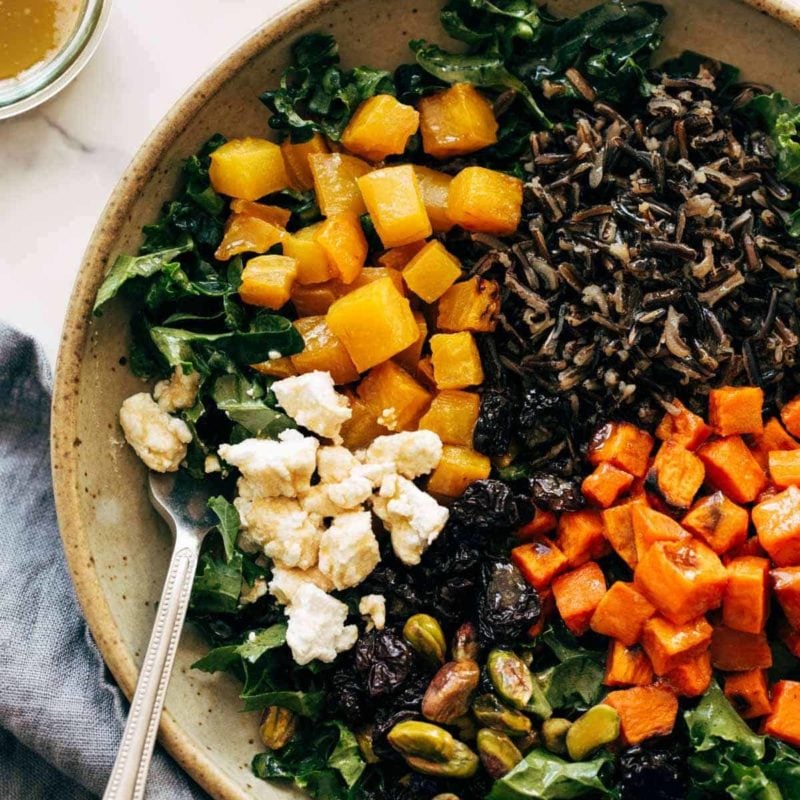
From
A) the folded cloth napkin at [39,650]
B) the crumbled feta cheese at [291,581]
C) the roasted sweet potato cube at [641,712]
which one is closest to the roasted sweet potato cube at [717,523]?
the roasted sweet potato cube at [641,712]

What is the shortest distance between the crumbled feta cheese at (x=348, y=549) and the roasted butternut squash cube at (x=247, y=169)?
1125mm

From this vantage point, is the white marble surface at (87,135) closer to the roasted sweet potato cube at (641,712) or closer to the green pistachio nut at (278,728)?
the green pistachio nut at (278,728)

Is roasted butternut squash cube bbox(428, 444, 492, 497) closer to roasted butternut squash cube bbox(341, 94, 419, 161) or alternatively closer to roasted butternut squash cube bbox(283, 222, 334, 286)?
roasted butternut squash cube bbox(283, 222, 334, 286)

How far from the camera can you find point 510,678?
327 cm

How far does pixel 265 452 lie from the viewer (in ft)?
10.6

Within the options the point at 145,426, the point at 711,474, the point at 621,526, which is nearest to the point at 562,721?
the point at 621,526

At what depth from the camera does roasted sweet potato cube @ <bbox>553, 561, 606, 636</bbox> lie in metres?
3.37

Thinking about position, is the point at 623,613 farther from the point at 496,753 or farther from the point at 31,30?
the point at 31,30

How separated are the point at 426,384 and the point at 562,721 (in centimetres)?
120

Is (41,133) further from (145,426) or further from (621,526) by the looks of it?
(621,526)

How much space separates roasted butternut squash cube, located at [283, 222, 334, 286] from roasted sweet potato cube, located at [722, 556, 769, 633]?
5.34 ft

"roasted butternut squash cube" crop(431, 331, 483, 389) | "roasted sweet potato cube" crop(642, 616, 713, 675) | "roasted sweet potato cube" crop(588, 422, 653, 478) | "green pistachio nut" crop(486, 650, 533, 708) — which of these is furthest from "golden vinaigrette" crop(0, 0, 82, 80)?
"roasted sweet potato cube" crop(642, 616, 713, 675)

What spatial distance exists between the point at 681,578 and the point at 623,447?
496 mm

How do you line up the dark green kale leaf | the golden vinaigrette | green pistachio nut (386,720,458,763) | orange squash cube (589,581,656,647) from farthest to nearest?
the golden vinaigrette
the dark green kale leaf
orange squash cube (589,581,656,647)
green pistachio nut (386,720,458,763)
